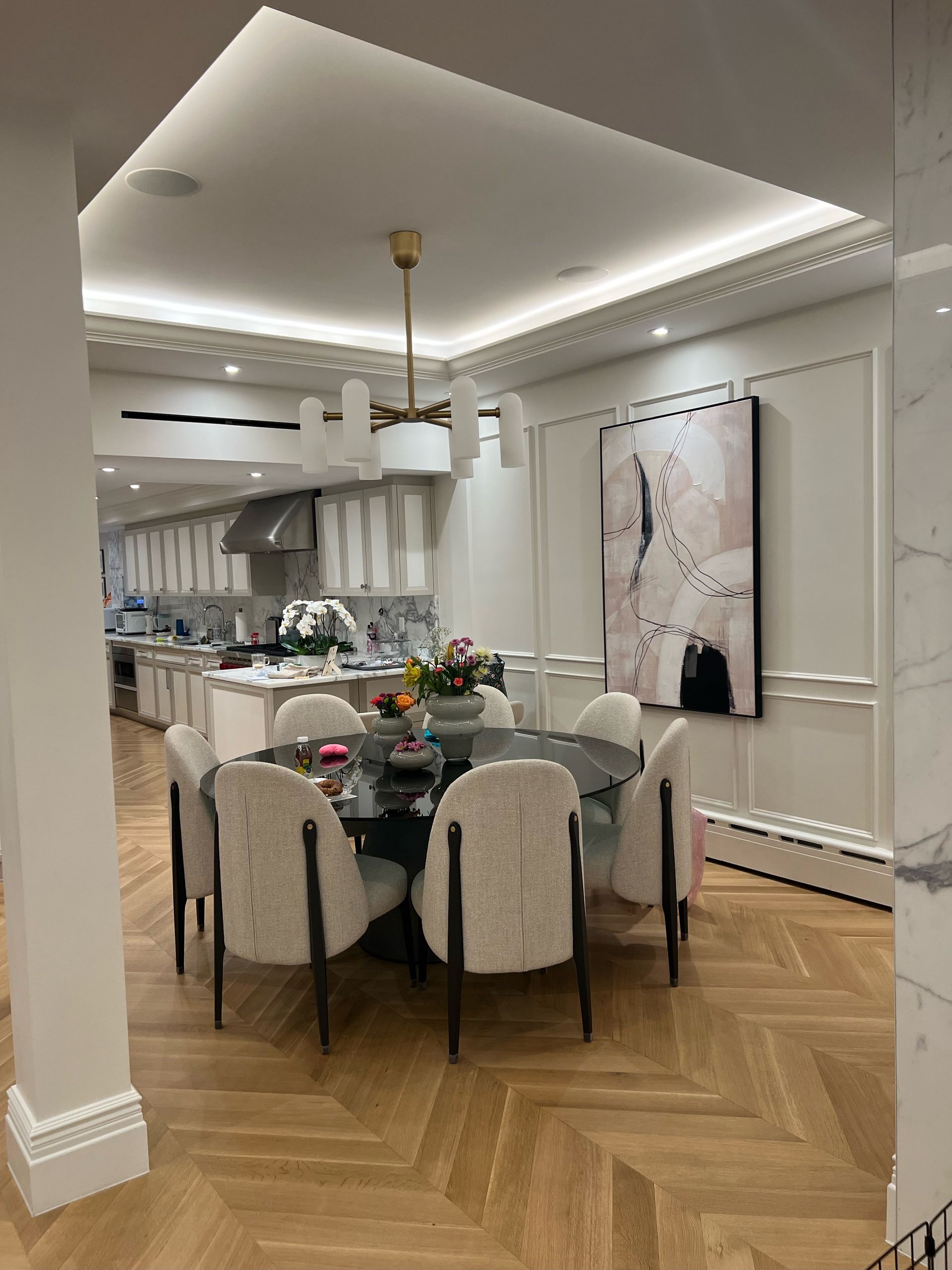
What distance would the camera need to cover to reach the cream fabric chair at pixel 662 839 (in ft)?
10.1

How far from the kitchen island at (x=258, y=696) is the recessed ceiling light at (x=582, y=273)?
279 centimetres

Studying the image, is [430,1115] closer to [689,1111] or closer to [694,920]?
[689,1111]

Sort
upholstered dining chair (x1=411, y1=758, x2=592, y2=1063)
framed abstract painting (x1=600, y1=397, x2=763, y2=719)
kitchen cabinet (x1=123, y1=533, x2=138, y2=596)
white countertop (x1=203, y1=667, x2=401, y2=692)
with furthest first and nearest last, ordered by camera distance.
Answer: kitchen cabinet (x1=123, y1=533, x2=138, y2=596) < white countertop (x1=203, y1=667, x2=401, y2=692) < framed abstract painting (x1=600, y1=397, x2=763, y2=719) < upholstered dining chair (x1=411, y1=758, x2=592, y2=1063)

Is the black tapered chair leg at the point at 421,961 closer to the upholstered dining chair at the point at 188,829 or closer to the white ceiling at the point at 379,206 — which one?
the upholstered dining chair at the point at 188,829

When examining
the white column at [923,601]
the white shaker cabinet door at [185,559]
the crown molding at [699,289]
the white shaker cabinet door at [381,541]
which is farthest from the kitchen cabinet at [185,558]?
the white column at [923,601]

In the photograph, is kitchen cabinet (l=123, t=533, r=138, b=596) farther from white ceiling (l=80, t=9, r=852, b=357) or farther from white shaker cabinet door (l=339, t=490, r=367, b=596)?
white ceiling (l=80, t=9, r=852, b=357)

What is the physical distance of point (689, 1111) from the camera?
244 cm

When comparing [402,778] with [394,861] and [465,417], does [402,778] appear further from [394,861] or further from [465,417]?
[465,417]

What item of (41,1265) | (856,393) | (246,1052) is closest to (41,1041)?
(41,1265)

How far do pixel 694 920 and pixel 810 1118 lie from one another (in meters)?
1.36

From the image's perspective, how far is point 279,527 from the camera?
731 centimetres

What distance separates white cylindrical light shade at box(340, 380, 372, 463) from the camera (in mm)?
3197

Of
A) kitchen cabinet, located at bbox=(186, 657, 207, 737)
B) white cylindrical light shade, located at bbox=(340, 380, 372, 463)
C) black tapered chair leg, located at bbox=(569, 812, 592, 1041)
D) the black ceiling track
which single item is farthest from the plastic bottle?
kitchen cabinet, located at bbox=(186, 657, 207, 737)

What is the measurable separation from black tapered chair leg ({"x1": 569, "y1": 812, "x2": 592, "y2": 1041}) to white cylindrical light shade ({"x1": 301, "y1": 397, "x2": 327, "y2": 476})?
5.72 feet
